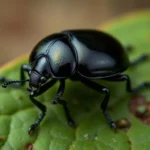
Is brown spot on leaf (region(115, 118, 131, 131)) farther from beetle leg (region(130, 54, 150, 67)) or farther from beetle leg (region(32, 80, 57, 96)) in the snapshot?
beetle leg (region(130, 54, 150, 67))

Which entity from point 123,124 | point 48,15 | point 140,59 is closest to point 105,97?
point 123,124

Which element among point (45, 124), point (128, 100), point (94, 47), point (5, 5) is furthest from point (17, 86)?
point (5, 5)

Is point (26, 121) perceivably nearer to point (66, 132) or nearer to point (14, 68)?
point (66, 132)

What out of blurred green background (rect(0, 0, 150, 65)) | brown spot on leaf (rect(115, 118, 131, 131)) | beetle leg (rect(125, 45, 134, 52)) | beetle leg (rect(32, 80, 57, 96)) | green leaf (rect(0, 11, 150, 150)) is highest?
beetle leg (rect(32, 80, 57, 96))

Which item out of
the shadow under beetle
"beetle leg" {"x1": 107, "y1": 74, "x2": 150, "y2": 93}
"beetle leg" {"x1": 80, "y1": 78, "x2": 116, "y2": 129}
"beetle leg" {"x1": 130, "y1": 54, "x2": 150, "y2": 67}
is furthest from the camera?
"beetle leg" {"x1": 130, "y1": 54, "x2": 150, "y2": 67}

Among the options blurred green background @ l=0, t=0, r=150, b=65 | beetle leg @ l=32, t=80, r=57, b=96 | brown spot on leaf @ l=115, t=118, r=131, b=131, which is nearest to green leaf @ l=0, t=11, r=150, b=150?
brown spot on leaf @ l=115, t=118, r=131, b=131

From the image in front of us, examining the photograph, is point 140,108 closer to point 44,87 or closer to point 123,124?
point 123,124
